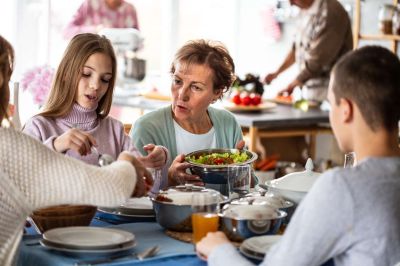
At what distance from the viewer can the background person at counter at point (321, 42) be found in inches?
233

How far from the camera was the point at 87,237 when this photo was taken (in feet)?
7.18

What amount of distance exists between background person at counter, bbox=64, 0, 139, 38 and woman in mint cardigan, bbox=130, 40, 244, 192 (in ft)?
11.2

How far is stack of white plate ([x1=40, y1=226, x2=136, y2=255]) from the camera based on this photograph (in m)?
2.08

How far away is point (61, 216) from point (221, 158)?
2.34 feet

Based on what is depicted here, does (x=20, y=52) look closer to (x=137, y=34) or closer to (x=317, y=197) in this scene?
(x=137, y=34)

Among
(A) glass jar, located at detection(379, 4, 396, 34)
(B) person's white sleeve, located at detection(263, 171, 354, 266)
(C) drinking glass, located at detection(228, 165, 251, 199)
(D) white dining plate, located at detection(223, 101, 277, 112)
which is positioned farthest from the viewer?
(A) glass jar, located at detection(379, 4, 396, 34)

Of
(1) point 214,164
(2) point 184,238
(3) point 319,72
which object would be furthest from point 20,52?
(2) point 184,238

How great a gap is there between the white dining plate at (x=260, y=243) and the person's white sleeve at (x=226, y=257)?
0.41 feet

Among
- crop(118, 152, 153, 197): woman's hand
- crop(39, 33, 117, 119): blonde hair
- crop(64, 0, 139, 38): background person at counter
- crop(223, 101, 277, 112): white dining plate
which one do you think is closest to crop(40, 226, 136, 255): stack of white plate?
crop(118, 152, 153, 197): woman's hand

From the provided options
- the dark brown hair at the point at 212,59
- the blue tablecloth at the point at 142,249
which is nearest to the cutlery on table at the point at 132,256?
the blue tablecloth at the point at 142,249

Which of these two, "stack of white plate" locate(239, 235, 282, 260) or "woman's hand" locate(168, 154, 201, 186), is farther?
"woman's hand" locate(168, 154, 201, 186)

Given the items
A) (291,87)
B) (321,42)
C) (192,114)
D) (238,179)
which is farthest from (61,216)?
(291,87)

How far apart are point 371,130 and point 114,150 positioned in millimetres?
1280

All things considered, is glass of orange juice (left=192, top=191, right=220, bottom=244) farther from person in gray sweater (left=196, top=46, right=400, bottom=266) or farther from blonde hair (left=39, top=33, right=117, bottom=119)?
blonde hair (left=39, top=33, right=117, bottom=119)
